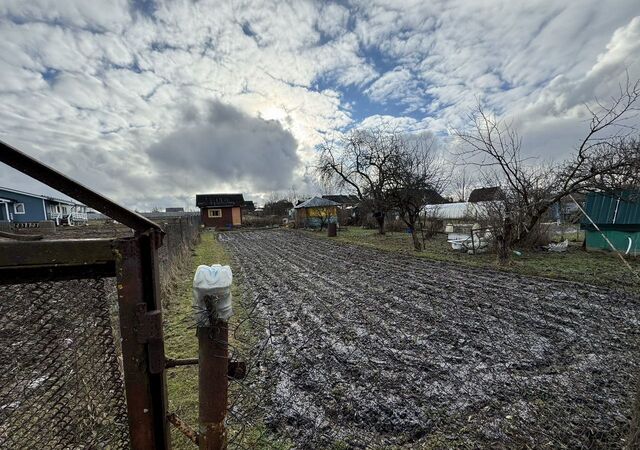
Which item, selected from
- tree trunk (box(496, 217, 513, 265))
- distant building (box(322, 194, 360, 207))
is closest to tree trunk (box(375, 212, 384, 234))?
distant building (box(322, 194, 360, 207))

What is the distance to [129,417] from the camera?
4.00 feet

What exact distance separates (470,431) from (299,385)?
1.64m

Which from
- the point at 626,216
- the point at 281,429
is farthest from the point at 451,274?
the point at 626,216

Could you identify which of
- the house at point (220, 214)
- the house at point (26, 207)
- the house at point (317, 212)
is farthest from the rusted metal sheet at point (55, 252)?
the house at point (220, 214)

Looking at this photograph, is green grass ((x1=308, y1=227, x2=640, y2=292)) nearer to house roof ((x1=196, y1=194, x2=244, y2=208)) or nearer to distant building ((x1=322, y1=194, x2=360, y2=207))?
distant building ((x1=322, y1=194, x2=360, y2=207))

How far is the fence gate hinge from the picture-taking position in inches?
46.5

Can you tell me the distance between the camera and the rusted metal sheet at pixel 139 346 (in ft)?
3.82

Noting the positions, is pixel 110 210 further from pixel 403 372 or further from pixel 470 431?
pixel 403 372

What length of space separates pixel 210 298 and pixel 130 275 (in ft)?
0.99

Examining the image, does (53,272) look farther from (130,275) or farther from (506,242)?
(506,242)

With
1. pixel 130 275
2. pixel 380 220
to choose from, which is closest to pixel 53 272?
pixel 130 275

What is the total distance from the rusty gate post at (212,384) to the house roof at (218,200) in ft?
125

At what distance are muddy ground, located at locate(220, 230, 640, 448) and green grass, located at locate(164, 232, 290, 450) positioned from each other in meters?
0.20

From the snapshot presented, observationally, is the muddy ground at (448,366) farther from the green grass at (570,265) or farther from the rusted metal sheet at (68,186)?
the rusted metal sheet at (68,186)
